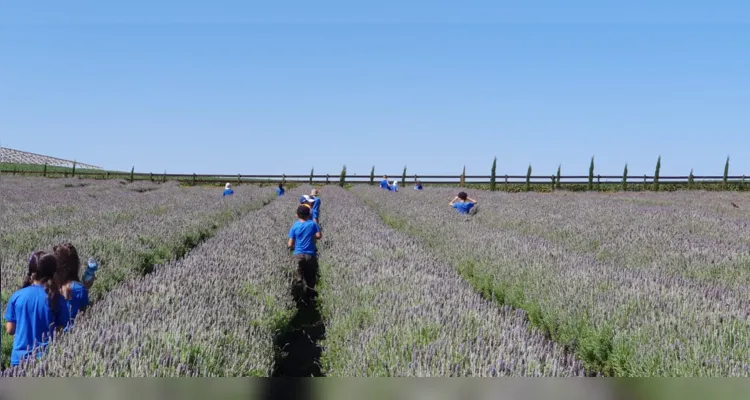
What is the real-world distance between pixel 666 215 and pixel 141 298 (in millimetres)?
12622

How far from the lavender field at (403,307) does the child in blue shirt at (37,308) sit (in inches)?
6.0

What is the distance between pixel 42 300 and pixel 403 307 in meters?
1.91

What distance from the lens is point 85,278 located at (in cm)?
207

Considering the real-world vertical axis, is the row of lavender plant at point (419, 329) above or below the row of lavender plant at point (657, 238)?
below

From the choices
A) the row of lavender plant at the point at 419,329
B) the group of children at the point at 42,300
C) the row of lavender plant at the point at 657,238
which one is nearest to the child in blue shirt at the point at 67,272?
the group of children at the point at 42,300

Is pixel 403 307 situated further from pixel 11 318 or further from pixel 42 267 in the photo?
pixel 11 318

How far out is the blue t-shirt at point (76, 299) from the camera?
2758 millimetres

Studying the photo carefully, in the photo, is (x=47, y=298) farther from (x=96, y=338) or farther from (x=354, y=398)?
(x=354, y=398)

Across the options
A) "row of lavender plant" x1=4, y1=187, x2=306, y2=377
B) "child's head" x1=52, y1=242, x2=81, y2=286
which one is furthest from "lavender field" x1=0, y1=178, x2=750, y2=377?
"child's head" x1=52, y1=242, x2=81, y2=286

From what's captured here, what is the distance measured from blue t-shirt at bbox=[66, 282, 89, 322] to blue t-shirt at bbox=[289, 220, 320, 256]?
453 cm

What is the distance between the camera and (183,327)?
280 centimetres

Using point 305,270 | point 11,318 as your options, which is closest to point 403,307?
point 11,318

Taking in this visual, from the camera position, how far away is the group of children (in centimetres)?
247

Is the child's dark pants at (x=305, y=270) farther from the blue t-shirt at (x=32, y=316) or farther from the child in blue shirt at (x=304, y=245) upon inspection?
the blue t-shirt at (x=32, y=316)
